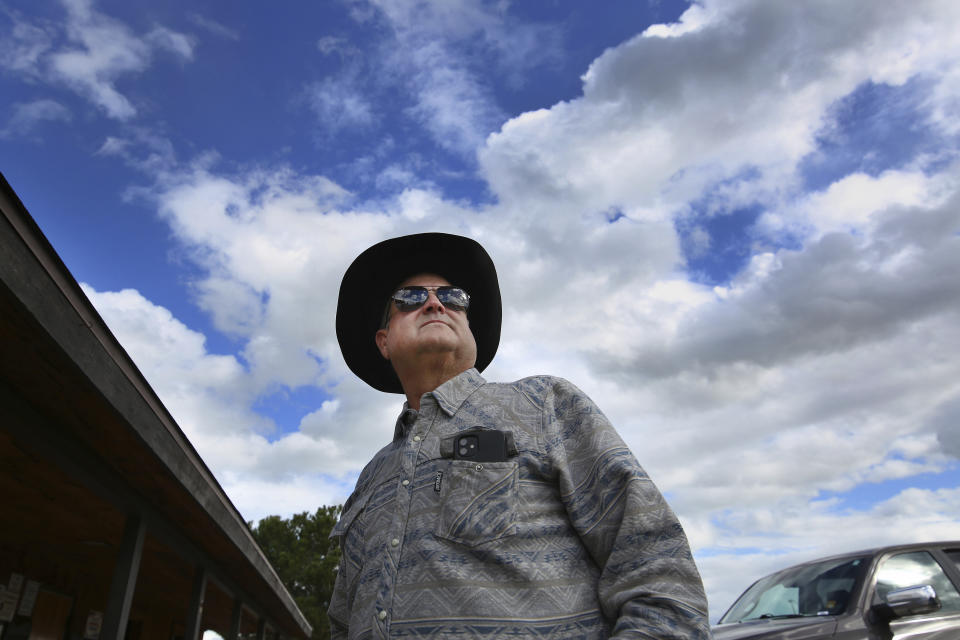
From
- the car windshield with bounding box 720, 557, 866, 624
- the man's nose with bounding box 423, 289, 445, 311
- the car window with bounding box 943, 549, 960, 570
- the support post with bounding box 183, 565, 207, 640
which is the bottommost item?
the car windshield with bounding box 720, 557, 866, 624

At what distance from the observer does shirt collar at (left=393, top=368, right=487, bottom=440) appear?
1963 millimetres

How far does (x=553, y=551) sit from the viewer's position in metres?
1.51

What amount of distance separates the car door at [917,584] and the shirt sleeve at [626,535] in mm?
3704

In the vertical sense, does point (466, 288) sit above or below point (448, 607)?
above

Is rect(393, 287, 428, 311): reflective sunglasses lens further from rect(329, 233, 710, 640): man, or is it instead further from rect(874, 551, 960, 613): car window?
rect(874, 551, 960, 613): car window

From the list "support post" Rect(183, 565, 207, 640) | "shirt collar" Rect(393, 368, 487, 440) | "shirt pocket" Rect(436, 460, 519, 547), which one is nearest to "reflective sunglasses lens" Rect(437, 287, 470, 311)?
"shirt collar" Rect(393, 368, 487, 440)

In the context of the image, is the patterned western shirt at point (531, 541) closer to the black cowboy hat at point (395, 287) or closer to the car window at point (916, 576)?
the black cowboy hat at point (395, 287)

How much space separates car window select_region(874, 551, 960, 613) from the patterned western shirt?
3.87 m

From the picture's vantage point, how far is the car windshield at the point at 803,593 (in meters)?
4.40

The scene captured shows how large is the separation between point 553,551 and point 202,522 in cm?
451

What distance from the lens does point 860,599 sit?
13.9 feet

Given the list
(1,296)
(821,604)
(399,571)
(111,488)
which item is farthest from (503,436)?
(821,604)

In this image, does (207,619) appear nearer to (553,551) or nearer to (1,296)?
(1,296)

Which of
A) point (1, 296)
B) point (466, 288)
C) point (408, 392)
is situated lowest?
point (408, 392)
